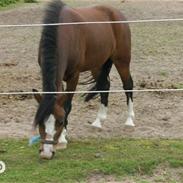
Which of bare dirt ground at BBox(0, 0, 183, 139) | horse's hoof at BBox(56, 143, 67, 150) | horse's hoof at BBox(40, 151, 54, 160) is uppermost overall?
horse's hoof at BBox(40, 151, 54, 160)

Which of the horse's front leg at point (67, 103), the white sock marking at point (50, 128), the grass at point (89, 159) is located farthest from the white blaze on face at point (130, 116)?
the white sock marking at point (50, 128)

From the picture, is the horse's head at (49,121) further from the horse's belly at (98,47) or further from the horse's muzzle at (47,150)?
the horse's belly at (98,47)

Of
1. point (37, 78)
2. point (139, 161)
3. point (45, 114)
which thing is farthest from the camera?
point (37, 78)

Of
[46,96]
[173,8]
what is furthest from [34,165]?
[173,8]

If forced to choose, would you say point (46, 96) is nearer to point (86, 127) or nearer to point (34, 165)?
point (34, 165)

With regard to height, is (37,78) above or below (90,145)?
below

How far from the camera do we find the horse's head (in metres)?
5.41

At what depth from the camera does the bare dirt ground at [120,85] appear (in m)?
7.13

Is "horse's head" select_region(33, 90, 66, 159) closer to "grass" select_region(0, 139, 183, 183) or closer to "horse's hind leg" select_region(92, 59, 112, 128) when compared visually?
"grass" select_region(0, 139, 183, 183)

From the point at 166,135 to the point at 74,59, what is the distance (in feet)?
4.77

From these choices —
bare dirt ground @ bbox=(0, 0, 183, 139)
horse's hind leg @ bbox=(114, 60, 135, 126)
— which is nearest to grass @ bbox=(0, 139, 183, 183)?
bare dirt ground @ bbox=(0, 0, 183, 139)

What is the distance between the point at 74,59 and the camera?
253 inches

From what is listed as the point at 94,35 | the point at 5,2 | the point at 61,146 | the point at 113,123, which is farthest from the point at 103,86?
the point at 5,2

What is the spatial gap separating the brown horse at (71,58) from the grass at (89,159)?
204mm
